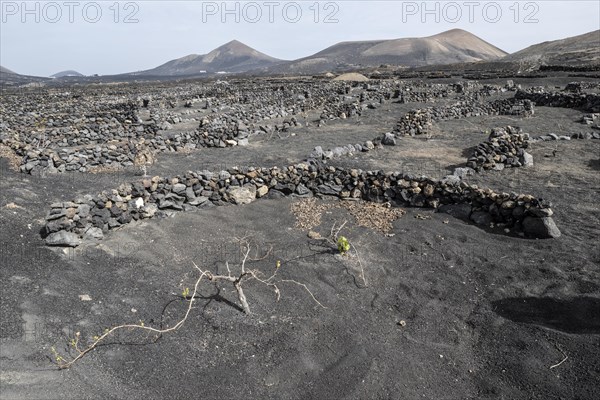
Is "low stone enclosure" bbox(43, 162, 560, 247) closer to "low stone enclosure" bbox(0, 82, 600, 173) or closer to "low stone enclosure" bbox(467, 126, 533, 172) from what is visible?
"low stone enclosure" bbox(467, 126, 533, 172)

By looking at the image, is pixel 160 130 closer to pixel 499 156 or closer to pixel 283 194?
pixel 283 194

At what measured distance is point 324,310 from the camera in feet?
21.4

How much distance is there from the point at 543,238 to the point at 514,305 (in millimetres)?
2620

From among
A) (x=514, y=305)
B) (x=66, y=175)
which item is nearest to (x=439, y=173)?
(x=514, y=305)

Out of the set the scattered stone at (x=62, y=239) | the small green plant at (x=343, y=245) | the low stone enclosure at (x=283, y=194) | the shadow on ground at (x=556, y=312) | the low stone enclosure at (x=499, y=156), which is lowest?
the shadow on ground at (x=556, y=312)

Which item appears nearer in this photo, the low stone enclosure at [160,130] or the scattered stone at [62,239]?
the scattered stone at [62,239]

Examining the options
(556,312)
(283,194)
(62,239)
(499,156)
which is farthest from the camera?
(499,156)

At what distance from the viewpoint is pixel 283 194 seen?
1123 centimetres

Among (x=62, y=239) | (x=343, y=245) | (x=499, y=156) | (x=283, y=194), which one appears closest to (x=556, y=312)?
(x=343, y=245)

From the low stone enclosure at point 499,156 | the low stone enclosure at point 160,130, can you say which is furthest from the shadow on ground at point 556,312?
the low stone enclosure at point 160,130

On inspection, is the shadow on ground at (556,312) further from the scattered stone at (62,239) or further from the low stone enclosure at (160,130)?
the low stone enclosure at (160,130)

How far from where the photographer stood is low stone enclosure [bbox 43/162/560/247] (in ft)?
27.6

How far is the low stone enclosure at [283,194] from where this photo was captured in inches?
331

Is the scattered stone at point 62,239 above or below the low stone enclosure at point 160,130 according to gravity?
below
